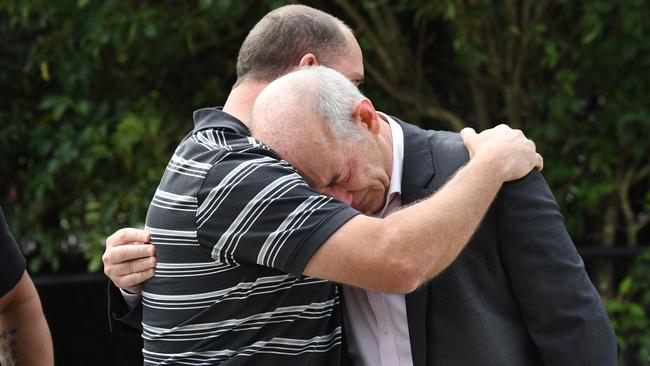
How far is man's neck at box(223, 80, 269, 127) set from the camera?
2648 millimetres

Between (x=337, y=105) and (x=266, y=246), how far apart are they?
0.37 metres

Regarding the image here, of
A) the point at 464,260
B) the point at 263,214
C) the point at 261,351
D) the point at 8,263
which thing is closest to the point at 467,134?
the point at 464,260

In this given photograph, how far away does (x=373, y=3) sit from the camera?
435 cm

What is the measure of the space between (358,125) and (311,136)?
13cm

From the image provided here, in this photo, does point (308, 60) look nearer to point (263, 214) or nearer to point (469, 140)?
point (469, 140)

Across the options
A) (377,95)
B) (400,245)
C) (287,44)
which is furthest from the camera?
(377,95)

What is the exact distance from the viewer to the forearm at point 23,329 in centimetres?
271

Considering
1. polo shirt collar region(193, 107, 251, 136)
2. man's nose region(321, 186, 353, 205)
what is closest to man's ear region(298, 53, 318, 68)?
polo shirt collar region(193, 107, 251, 136)

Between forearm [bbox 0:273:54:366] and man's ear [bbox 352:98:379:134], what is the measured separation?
110 cm

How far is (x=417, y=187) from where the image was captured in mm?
2270

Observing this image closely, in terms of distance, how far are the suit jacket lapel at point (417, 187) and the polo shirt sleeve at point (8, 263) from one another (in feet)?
3.61

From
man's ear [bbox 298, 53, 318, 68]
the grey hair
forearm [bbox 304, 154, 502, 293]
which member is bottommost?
forearm [bbox 304, 154, 502, 293]

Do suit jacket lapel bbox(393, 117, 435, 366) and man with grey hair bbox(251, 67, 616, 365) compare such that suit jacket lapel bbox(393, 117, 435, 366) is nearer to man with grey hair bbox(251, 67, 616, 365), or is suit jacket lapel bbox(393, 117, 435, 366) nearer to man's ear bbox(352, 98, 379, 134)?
man with grey hair bbox(251, 67, 616, 365)

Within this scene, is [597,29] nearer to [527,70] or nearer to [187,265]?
[527,70]
